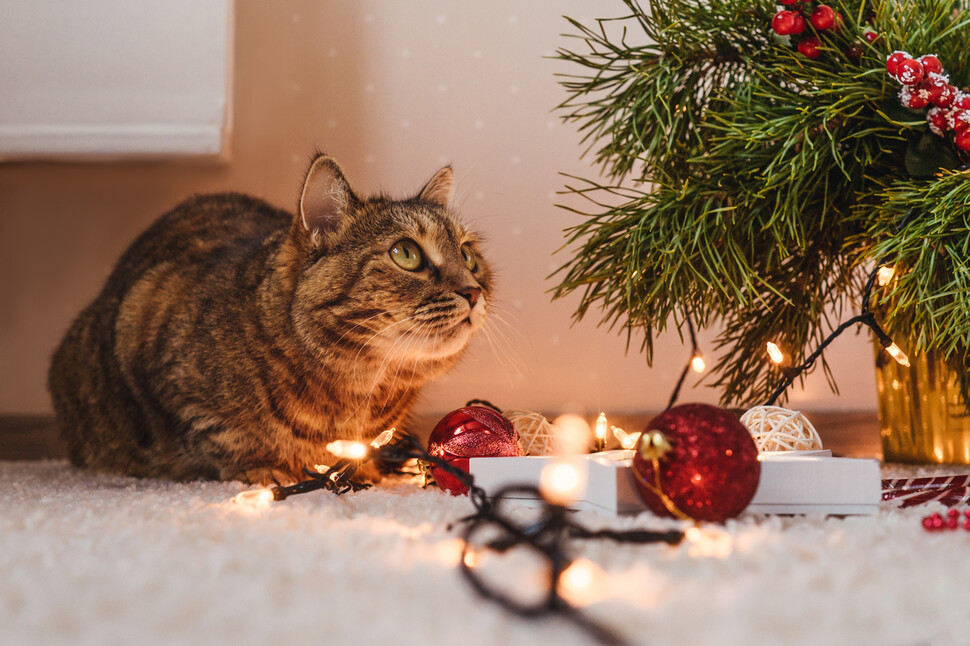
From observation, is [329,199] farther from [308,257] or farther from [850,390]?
[850,390]

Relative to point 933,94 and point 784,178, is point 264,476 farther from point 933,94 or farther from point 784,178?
point 933,94

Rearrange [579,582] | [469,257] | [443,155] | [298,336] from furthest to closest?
[443,155] < [469,257] < [298,336] < [579,582]

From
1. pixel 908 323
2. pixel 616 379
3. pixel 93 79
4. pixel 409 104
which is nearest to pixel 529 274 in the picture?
pixel 616 379

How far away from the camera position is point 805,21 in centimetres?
68

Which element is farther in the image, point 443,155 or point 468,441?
point 443,155

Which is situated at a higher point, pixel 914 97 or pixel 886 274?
pixel 914 97

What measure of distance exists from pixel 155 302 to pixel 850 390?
3.50 feet

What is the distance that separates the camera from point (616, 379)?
1.17 m

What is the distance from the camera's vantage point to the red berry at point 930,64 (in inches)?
24.2

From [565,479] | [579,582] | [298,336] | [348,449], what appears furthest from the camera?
[298,336]

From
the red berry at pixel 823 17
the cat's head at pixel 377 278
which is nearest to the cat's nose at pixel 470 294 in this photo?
the cat's head at pixel 377 278

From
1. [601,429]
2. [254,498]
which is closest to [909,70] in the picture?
[601,429]

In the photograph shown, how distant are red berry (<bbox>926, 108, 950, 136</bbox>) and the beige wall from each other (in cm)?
58

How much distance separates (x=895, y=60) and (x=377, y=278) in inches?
20.4
